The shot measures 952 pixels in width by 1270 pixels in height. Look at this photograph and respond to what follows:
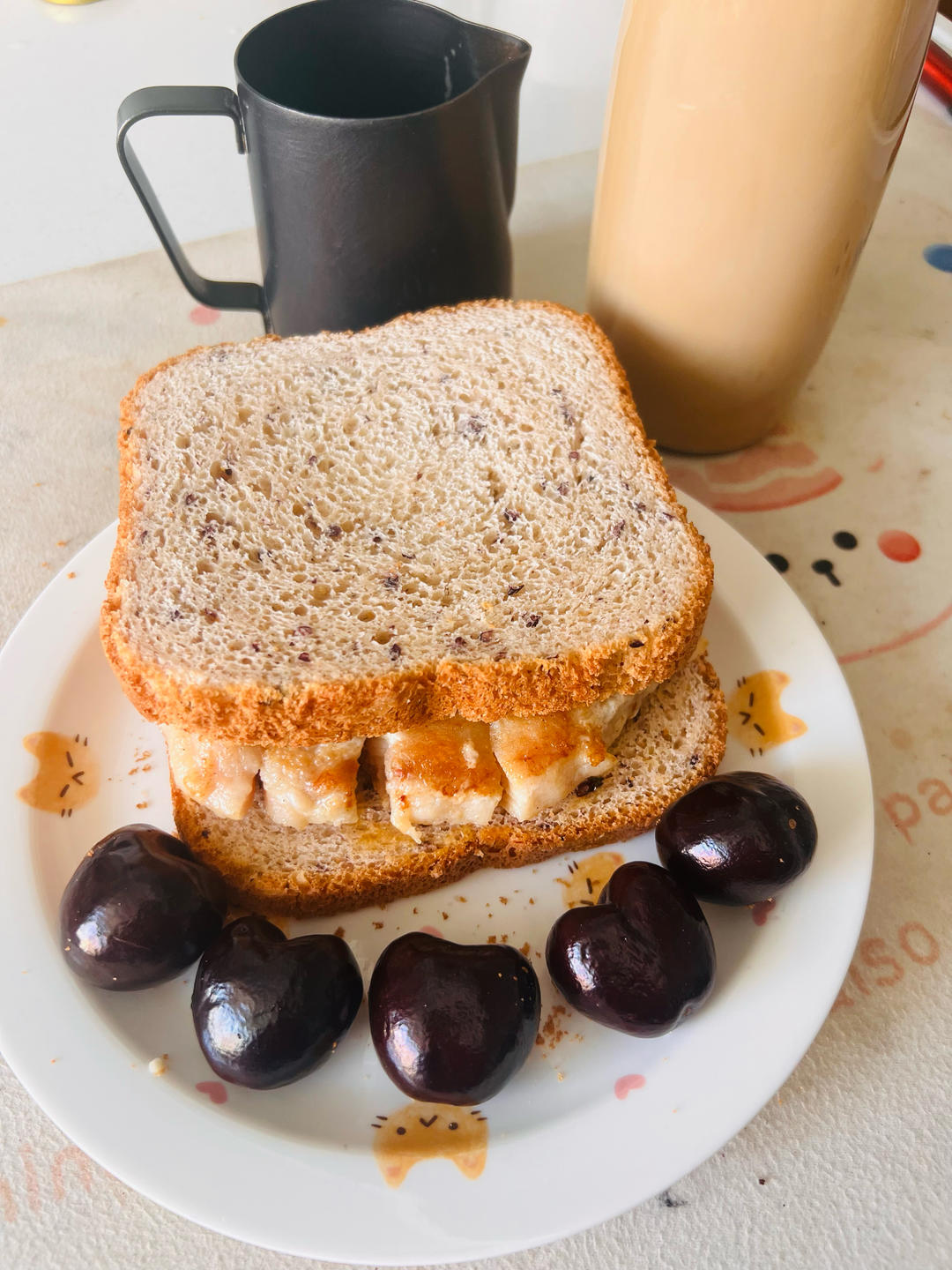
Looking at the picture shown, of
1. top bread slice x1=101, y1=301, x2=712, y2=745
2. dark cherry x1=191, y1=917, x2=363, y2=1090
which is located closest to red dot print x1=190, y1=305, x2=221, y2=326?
top bread slice x1=101, y1=301, x2=712, y2=745

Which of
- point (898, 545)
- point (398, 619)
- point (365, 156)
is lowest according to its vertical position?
point (898, 545)

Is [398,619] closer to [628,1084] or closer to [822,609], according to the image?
[628,1084]

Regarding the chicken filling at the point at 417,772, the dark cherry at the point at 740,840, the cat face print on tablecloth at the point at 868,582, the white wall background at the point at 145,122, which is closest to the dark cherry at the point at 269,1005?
the chicken filling at the point at 417,772

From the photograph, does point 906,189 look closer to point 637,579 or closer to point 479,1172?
point 637,579

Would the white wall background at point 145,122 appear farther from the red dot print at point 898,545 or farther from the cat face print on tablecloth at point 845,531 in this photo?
the red dot print at point 898,545

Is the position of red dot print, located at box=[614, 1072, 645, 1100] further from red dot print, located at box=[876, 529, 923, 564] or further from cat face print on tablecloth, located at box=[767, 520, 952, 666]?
red dot print, located at box=[876, 529, 923, 564]

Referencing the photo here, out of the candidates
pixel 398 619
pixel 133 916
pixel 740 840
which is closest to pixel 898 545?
pixel 740 840

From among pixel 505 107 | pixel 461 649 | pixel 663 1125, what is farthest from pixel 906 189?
pixel 663 1125
